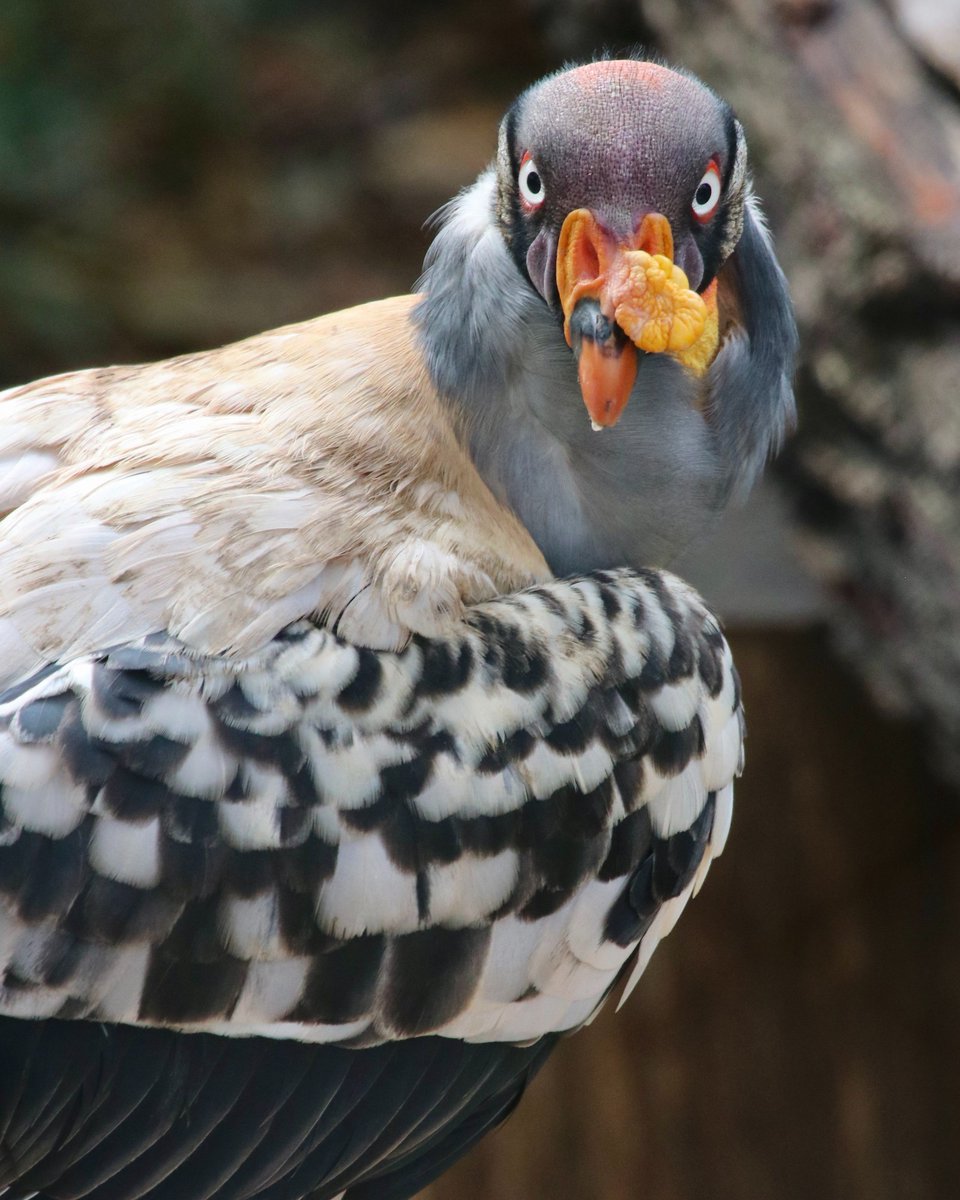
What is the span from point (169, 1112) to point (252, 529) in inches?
Result: 32.3

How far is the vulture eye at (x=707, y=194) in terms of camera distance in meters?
2.03

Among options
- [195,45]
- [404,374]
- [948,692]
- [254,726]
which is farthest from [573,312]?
[195,45]

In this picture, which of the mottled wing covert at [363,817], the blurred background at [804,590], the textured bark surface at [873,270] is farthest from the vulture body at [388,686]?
the blurred background at [804,590]

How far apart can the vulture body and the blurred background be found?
1383 millimetres

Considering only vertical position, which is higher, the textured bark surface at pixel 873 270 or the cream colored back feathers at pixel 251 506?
the cream colored back feathers at pixel 251 506

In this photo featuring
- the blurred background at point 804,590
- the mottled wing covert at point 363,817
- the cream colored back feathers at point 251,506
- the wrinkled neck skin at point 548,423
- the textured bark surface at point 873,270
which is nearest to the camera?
the mottled wing covert at point 363,817

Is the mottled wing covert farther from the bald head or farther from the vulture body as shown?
the bald head

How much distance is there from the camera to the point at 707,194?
6.75 ft

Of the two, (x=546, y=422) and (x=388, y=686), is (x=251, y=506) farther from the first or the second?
(x=546, y=422)

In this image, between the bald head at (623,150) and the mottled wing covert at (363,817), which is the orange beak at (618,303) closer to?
the bald head at (623,150)

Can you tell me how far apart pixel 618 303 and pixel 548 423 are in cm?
40

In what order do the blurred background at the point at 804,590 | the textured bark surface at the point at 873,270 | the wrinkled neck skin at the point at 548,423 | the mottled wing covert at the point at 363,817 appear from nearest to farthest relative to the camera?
the mottled wing covert at the point at 363,817 → the wrinkled neck skin at the point at 548,423 → the textured bark surface at the point at 873,270 → the blurred background at the point at 804,590

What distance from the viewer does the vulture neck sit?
87.7 inches

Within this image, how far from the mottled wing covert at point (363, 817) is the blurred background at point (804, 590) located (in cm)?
169
